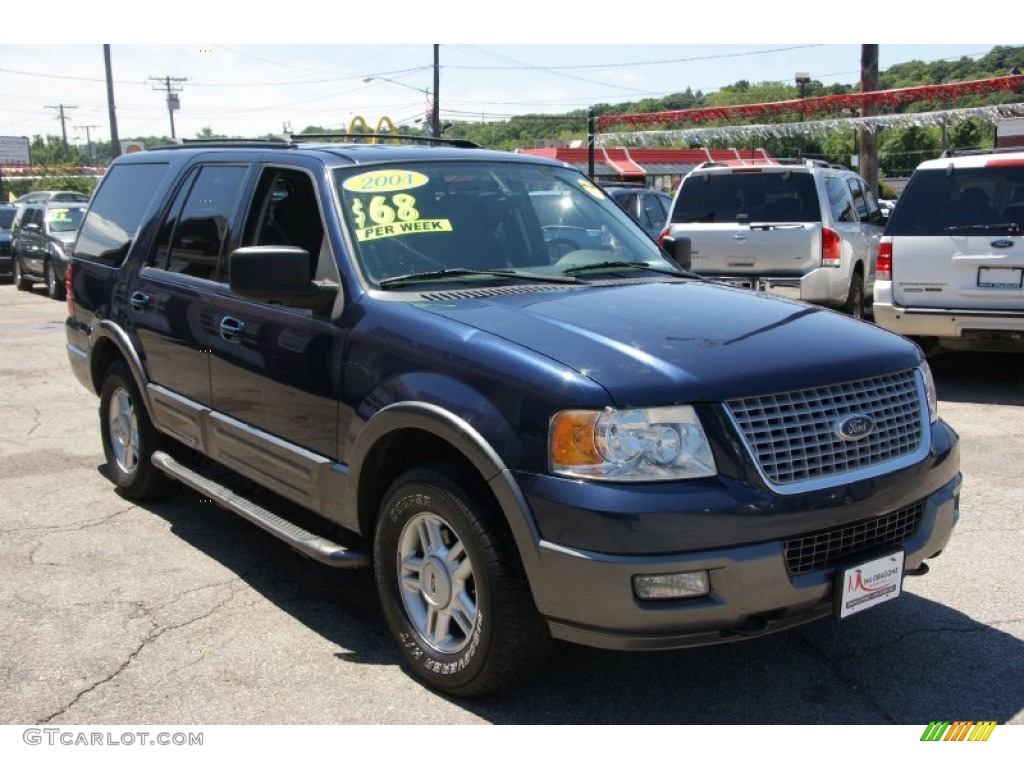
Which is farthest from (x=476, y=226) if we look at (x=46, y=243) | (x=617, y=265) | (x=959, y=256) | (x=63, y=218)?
(x=63, y=218)

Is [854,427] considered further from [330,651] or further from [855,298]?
[855,298]

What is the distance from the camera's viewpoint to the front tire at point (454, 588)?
3.23 metres

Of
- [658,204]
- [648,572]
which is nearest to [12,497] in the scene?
[648,572]

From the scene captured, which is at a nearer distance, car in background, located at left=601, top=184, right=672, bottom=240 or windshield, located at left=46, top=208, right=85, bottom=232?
car in background, located at left=601, top=184, right=672, bottom=240

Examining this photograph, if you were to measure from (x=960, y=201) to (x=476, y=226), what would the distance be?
19.1 feet

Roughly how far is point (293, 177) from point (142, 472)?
7.38ft

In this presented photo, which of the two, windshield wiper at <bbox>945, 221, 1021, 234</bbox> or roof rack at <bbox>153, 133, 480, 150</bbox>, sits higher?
roof rack at <bbox>153, 133, 480, 150</bbox>

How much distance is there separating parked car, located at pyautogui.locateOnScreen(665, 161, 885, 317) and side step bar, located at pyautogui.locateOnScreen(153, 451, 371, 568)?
6.53 m

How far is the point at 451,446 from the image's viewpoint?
3570 mm

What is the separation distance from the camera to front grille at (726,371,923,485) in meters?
3.12

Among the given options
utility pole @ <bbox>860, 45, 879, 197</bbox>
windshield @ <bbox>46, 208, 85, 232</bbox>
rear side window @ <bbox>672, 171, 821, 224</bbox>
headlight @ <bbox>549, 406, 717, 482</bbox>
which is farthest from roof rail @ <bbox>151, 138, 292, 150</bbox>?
utility pole @ <bbox>860, 45, 879, 197</bbox>

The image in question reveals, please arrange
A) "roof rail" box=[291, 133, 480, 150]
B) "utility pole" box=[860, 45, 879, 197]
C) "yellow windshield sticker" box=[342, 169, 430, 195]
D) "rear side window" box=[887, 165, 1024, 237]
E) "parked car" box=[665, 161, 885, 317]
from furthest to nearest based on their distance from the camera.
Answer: "utility pole" box=[860, 45, 879, 197] → "parked car" box=[665, 161, 885, 317] → "rear side window" box=[887, 165, 1024, 237] → "roof rail" box=[291, 133, 480, 150] → "yellow windshield sticker" box=[342, 169, 430, 195]

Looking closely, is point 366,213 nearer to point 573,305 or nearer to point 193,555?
point 573,305
